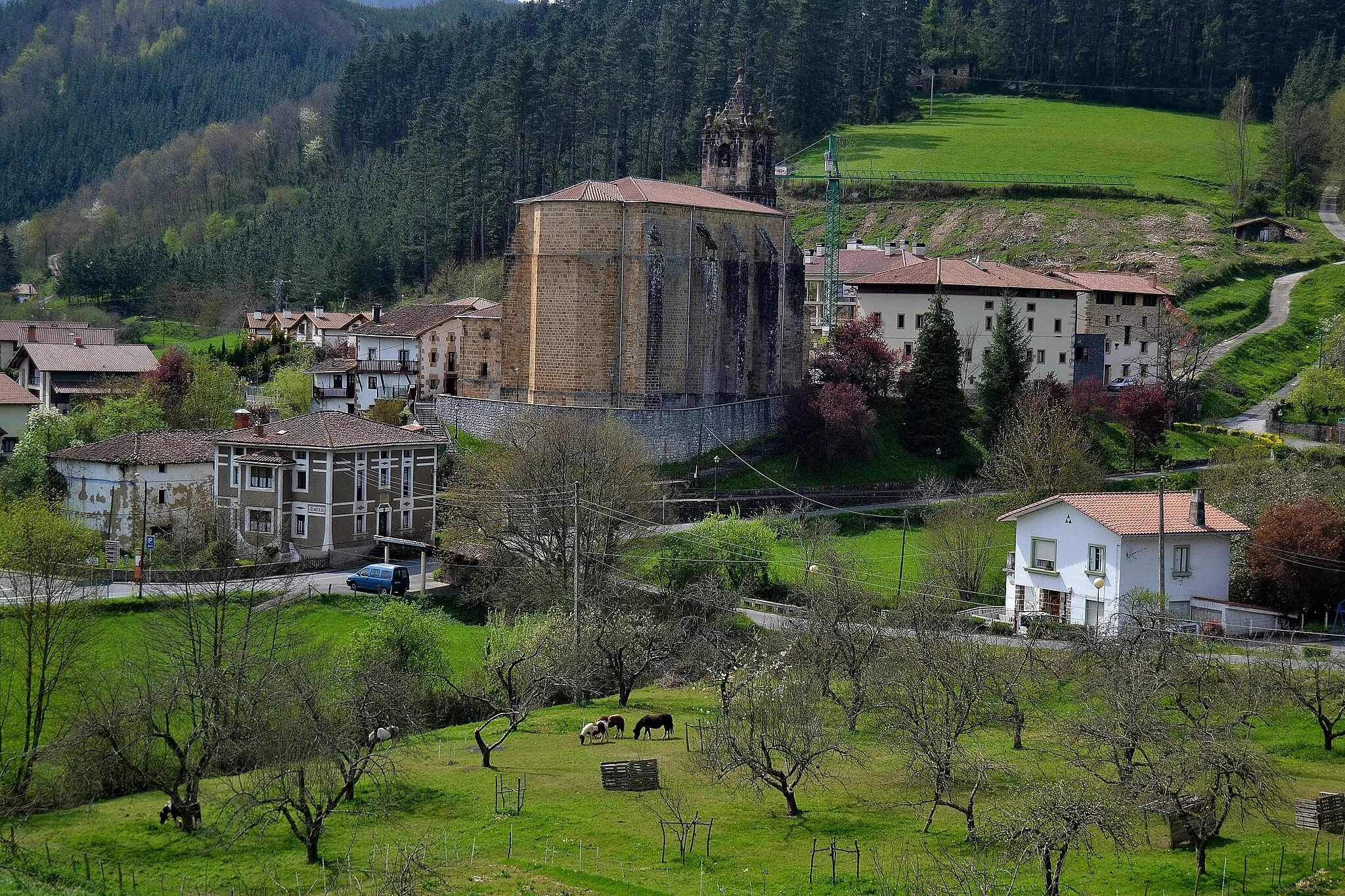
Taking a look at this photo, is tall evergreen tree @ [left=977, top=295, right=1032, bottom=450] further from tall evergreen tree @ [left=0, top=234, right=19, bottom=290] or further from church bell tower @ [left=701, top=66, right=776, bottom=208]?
tall evergreen tree @ [left=0, top=234, right=19, bottom=290]

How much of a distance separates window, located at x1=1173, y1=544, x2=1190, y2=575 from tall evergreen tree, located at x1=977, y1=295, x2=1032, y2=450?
19.6m

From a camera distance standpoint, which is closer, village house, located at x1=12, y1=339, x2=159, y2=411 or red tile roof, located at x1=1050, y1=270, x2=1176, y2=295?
village house, located at x1=12, y1=339, x2=159, y2=411

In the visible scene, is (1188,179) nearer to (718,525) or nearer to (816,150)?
(816,150)

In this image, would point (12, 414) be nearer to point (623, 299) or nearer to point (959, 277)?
point (623, 299)

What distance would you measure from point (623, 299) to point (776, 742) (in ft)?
115

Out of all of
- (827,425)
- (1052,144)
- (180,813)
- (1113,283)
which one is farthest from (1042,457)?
(1052,144)

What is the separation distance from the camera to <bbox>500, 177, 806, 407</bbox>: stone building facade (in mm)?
62719

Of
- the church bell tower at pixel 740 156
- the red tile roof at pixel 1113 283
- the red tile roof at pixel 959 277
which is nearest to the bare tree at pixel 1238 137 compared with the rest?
the red tile roof at pixel 1113 283

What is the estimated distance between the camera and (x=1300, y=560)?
4681 cm

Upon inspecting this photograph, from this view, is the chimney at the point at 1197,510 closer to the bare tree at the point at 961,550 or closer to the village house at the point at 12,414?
the bare tree at the point at 961,550

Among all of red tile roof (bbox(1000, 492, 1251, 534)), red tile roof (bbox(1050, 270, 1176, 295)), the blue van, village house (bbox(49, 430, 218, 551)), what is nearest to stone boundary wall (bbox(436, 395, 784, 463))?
village house (bbox(49, 430, 218, 551))

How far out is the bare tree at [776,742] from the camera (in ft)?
97.3

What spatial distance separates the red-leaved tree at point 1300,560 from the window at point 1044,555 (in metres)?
5.74

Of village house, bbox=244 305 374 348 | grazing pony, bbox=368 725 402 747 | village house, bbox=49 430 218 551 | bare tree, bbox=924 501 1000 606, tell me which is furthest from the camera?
village house, bbox=244 305 374 348
